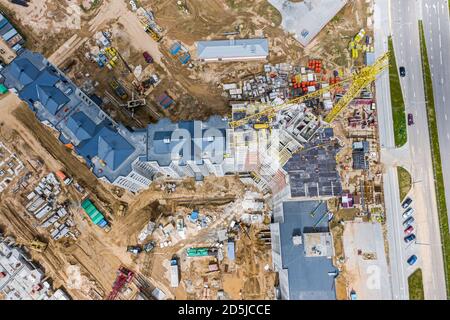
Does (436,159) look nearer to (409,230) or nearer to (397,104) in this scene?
(397,104)

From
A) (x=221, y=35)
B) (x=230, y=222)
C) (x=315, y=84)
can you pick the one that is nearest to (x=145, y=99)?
(x=221, y=35)

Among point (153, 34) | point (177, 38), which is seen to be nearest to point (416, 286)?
point (177, 38)

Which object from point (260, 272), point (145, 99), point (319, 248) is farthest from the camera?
point (145, 99)

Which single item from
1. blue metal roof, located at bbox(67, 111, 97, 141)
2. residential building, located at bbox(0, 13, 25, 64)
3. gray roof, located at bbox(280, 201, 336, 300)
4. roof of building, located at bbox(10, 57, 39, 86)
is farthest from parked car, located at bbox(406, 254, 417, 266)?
residential building, located at bbox(0, 13, 25, 64)

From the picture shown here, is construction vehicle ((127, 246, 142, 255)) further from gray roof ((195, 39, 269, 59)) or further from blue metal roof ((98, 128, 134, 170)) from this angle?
gray roof ((195, 39, 269, 59))

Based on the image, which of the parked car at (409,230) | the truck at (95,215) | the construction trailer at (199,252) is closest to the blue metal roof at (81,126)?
the truck at (95,215)

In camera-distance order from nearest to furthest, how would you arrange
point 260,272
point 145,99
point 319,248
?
point 319,248
point 260,272
point 145,99

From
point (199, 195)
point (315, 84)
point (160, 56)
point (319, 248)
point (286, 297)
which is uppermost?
point (160, 56)

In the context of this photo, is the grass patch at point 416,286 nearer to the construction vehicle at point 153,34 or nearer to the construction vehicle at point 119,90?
the construction vehicle at point 119,90

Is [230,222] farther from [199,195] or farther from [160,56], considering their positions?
[160,56]
